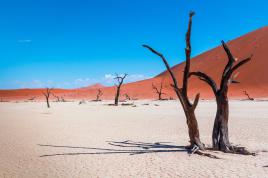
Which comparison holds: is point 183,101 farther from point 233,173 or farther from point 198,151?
point 233,173

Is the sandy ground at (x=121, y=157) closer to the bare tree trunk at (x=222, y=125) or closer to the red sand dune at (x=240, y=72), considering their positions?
the bare tree trunk at (x=222, y=125)

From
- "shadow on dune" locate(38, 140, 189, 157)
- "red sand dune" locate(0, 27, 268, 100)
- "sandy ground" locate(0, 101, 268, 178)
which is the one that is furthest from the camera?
"red sand dune" locate(0, 27, 268, 100)

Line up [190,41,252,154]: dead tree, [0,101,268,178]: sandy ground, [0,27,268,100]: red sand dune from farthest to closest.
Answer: [0,27,268,100]: red sand dune < [190,41,252,154]: dead tree < [0,101,268,178]: sandy ground

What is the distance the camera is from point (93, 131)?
603 inches

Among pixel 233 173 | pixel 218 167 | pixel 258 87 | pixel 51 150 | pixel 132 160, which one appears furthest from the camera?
pixel 258 87

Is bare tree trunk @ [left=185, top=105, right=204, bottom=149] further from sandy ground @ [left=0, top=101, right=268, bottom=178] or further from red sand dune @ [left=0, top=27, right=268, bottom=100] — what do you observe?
red sand dune @ [left=0, top=27, right=268, bottom=100]

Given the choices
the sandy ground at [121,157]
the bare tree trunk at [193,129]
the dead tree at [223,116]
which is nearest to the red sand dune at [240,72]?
the sandy ground at [121,157]

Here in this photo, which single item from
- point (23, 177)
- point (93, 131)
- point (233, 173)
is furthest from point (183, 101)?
point (93, 131)

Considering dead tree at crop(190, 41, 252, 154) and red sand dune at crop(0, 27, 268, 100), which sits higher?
red sand dune at crop(0, 27, 268, 100)

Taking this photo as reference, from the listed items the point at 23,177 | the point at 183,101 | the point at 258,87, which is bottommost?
the point at 23,177

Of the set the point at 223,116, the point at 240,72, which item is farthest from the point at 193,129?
the point at 240,72

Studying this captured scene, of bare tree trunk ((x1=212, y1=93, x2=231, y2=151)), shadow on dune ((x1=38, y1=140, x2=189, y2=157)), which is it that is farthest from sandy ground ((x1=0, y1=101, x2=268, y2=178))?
bare tree trunk ((x1=212, y1=93, x2=231, y2=151))

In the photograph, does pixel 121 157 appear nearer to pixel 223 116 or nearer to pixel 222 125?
pixel 222 125

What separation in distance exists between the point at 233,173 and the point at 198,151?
2.10 m
